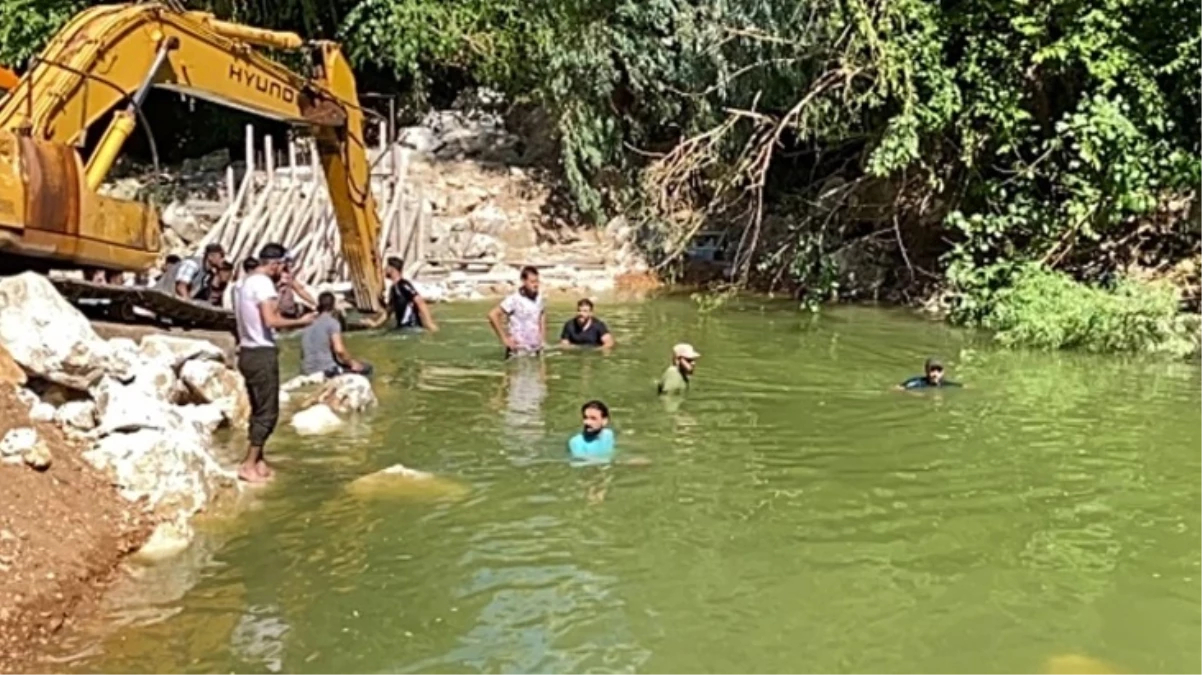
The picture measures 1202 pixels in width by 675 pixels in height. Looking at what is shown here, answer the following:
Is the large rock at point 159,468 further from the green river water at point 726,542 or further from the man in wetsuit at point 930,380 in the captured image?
the man in wetsuit at point 930,380

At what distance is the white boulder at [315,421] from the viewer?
12.0 meters

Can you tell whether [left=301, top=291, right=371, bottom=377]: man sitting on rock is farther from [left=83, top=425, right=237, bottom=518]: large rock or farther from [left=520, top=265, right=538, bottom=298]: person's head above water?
[left=83, top=425, right=237, bottom=518]: large rock

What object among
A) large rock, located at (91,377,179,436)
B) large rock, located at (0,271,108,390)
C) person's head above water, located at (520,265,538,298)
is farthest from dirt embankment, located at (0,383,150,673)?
person's head above water, located at (520,265,538,298)

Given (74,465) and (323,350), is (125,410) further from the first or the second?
(323,350)

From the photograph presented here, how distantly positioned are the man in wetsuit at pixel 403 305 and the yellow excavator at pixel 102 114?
376cm

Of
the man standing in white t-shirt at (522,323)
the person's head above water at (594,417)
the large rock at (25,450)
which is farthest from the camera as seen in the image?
the man standing in white t-shirt at (522,323)

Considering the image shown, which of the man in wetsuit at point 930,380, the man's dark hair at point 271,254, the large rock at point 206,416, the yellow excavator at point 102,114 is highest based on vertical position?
the yellow excavator at point 102,114

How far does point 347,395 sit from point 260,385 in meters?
3.01

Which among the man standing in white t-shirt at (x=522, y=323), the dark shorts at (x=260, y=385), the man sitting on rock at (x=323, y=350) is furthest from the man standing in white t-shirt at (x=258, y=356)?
the man standing in white t-shirt at (x=522, y=323)

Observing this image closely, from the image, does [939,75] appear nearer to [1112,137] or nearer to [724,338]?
[1112,137]

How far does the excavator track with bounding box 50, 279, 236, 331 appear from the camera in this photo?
13.9m

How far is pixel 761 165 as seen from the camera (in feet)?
70.8

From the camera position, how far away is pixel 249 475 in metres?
9.99

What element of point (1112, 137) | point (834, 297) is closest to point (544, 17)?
point (834, 297)
